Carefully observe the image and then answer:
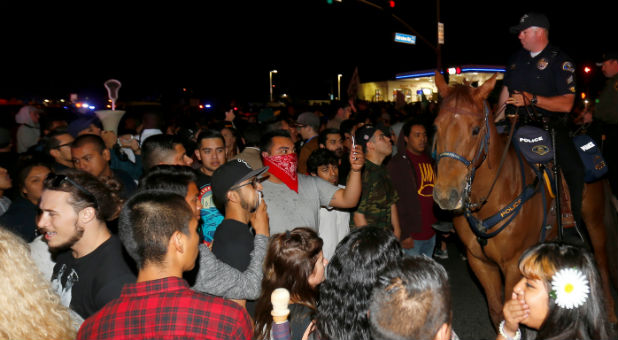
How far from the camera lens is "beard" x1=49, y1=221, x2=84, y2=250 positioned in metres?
2.97

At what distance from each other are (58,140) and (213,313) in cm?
510

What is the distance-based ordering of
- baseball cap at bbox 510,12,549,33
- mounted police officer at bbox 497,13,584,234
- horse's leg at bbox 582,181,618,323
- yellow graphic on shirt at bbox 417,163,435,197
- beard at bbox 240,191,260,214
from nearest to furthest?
beard at bbox 240,191,260,214
mounted police officer at bbox 497,13,584,234
baseball cap at bbox 510,12,549,33
horse's leg at bbox 582,181,618,323
yellow graphic on shirt at bbox 417,163,435,197

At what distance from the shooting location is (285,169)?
14.5 ft

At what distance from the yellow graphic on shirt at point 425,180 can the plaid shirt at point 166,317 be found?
182 inches

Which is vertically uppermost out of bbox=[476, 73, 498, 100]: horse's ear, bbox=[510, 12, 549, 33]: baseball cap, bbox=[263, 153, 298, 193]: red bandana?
bbox=[510, 12, 549, 33]: baseball cap

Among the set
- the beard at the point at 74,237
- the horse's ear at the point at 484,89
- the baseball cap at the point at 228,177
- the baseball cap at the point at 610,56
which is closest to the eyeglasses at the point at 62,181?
the beard at the point at 74,237

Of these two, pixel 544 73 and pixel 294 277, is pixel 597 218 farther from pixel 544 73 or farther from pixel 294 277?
pixel 294 277

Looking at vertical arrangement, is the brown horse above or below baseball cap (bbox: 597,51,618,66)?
below

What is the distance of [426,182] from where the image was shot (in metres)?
6.42

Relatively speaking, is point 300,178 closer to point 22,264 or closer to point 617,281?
point 22,264

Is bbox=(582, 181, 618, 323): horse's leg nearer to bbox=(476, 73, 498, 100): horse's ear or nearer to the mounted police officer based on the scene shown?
the mounted police officer

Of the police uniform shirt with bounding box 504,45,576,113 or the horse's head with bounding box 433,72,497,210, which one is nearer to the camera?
the horse's head with bounding box 433,72,497,210

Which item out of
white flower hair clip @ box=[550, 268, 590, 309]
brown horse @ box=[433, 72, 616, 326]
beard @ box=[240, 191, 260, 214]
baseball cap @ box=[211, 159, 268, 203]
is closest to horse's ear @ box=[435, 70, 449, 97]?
brown horse @ box=[433, 72, 616, 326]

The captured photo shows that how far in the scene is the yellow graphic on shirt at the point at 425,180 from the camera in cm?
639
